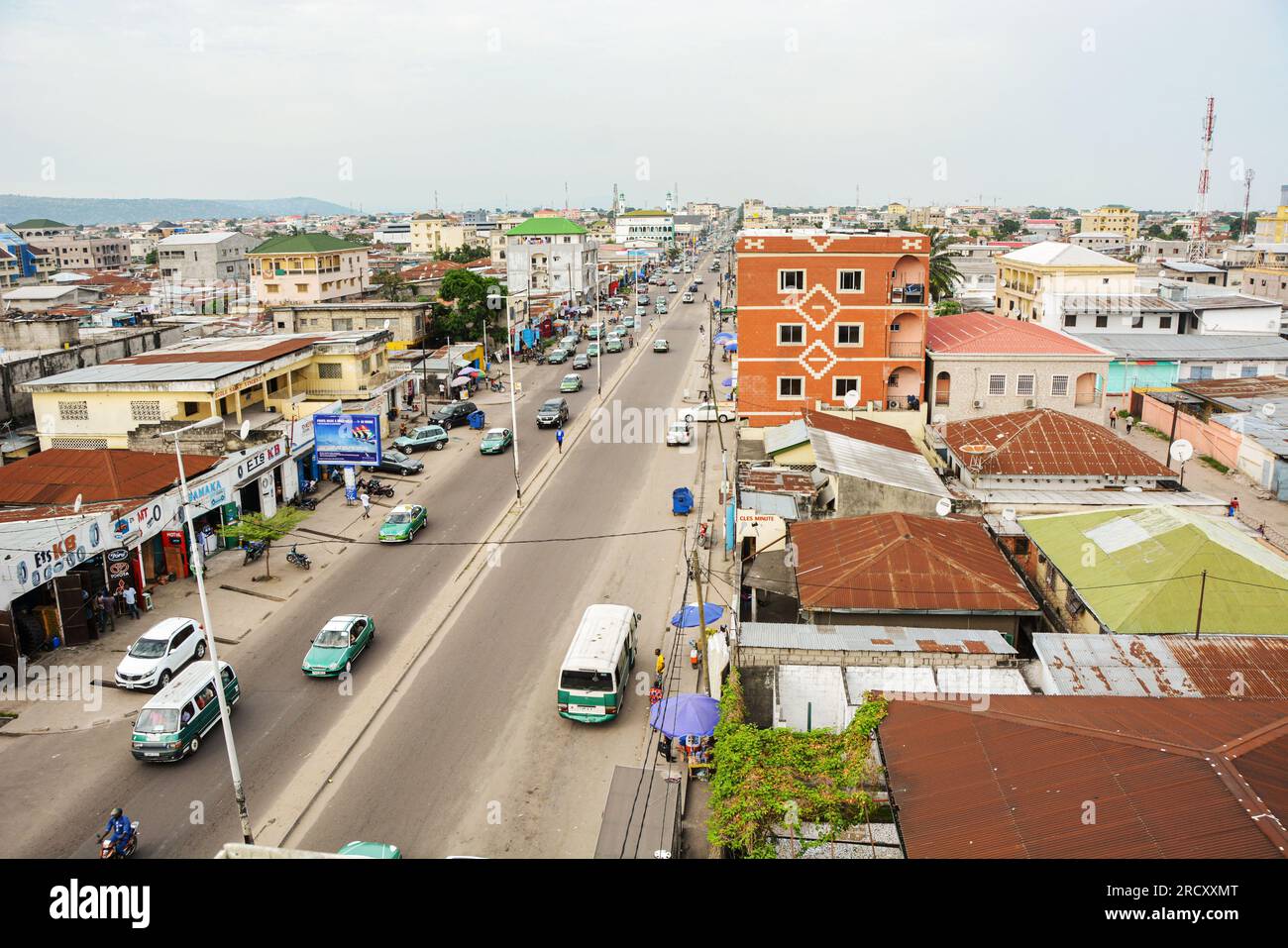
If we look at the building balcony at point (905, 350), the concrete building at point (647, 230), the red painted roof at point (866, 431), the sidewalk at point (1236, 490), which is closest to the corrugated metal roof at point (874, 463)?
the red painted roof at point (866, 431)

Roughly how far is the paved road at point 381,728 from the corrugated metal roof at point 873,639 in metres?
5.07

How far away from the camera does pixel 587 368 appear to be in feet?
203

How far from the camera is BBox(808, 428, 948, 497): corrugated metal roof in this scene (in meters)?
26.4

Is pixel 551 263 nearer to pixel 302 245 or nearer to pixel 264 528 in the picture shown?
pixel 302 245

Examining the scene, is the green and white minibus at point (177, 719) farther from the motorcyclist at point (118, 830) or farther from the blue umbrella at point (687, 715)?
the blue umbrella at point (687, 715)

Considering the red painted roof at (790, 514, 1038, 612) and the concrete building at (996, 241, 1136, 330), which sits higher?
the concrete building at (996, 241, 1136, 330)

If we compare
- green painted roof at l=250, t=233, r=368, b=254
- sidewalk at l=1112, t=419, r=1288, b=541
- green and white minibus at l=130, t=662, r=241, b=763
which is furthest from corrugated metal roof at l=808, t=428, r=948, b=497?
green painted roof at l=250, t=233, r=368, b=254

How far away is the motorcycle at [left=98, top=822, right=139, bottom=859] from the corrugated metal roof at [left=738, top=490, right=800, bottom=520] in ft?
52.9

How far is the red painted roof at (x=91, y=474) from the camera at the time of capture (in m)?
26.3

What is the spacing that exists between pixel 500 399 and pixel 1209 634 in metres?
40.6

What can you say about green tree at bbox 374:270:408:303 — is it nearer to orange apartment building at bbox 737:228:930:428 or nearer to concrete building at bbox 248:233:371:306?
concrete building at bbox 248:233:371:306
